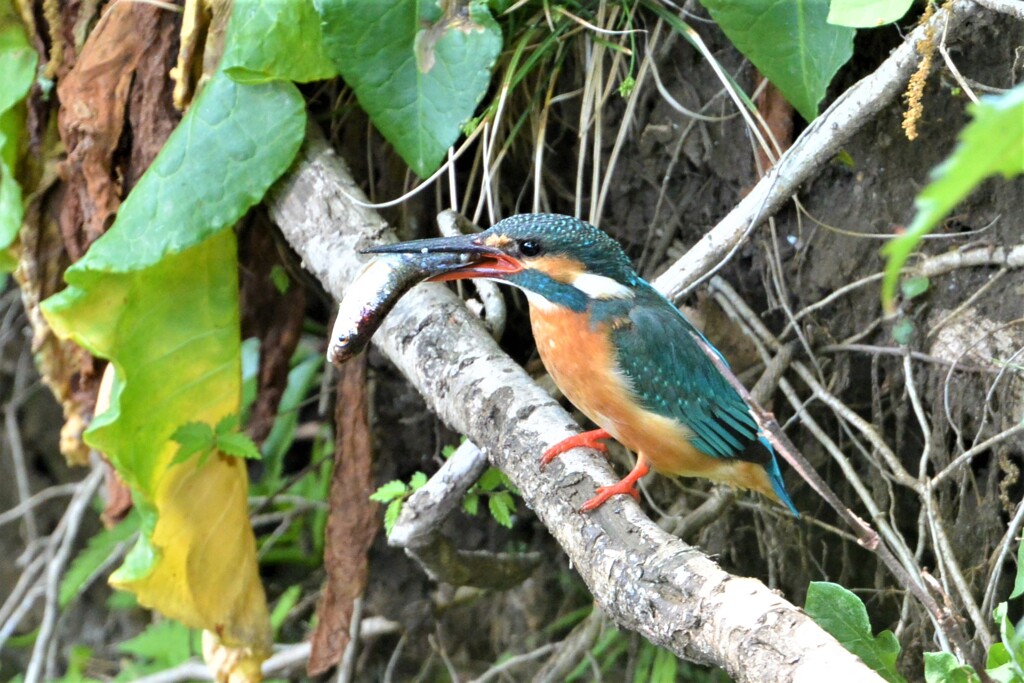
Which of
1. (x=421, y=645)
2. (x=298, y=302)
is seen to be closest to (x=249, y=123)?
(x=298, y=302)

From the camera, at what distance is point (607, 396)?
1881mm

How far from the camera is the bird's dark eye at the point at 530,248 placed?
1.86m

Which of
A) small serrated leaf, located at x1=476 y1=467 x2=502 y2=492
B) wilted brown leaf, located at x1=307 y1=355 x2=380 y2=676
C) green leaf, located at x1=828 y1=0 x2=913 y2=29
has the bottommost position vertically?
wilted brown leaf, located at x1=307 y1=355 x2=380 y2=676

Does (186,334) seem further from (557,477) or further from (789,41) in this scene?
(789,41)

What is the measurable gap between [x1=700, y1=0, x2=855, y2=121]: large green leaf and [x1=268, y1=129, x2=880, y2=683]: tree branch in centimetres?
76

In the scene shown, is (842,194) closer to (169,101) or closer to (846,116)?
(846,116)

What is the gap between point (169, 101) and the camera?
7.33 feet

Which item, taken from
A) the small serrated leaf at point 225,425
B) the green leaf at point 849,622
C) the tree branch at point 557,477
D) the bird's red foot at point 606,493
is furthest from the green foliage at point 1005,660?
the small serrated leaf at point 225,425

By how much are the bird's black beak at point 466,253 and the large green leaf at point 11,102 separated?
43.8 inches

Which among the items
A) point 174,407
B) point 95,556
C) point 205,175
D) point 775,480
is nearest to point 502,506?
point 775,480

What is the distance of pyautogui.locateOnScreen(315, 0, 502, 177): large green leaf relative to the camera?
196cm

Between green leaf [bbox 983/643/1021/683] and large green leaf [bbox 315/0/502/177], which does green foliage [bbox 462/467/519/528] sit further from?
green leaf [bbox 983/643/1021/683]

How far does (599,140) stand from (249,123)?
0.75 metres

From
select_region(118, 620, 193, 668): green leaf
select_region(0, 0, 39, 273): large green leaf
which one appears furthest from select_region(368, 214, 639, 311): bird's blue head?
select_region(118, 620, 193, 668): green leaf
